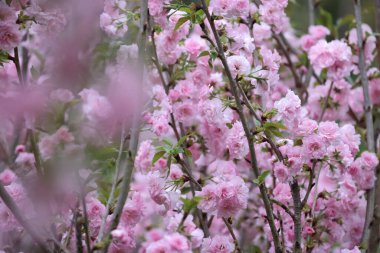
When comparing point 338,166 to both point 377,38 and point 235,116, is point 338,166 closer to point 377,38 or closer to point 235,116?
point 235,116

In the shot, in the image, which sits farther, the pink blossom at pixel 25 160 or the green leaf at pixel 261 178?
the pink blossom at pixel 25 160

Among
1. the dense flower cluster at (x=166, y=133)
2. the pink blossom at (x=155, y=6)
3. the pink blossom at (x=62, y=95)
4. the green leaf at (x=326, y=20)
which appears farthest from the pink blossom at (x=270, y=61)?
the green leaf at (x=326, y=20)

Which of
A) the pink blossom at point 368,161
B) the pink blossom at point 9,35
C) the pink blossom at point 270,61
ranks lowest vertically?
the pink blossom at point 368,161

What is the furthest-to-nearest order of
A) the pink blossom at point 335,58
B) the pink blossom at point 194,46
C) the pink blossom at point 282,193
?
the pink blossom at point 335,58 → the pink blossom at point 194,46 → the pink blossom at point 282,193

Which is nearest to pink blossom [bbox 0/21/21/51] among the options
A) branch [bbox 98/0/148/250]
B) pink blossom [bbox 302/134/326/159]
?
branch [bbox 98/0/148/250]

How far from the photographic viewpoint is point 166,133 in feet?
5.95

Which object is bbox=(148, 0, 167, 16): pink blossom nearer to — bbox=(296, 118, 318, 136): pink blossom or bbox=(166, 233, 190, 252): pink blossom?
bbox=(296, 118, 318, 136): pink blossom

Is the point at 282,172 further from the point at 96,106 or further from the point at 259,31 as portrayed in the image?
the point at 259,31

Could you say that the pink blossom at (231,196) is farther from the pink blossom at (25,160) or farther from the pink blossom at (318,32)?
the pink blossom at (318,32)

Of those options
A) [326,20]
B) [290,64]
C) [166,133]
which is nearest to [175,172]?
[166,133]

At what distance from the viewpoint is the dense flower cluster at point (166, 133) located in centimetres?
135

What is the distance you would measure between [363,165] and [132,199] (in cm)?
81

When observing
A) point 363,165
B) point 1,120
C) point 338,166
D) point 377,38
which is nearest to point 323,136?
point 338,166

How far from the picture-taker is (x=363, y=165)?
2.01 meters
